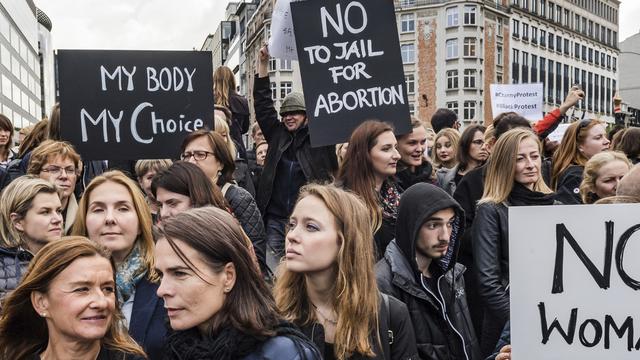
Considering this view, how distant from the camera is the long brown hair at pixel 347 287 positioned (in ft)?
9.32

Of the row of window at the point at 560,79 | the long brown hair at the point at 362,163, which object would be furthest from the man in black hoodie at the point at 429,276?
the row of window at the point at 560,79

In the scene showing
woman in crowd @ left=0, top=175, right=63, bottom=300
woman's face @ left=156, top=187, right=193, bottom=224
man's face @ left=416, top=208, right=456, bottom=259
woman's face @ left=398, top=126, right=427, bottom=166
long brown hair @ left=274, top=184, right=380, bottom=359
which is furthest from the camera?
woman's face @ left=398, top=126, right=427, bottom=166

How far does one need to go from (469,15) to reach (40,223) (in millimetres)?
63111

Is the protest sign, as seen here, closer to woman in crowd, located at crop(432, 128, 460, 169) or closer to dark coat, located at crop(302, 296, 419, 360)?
woman in crowd, located at crop(432, 128, 460, 169)

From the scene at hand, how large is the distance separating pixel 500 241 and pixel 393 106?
1340 mm

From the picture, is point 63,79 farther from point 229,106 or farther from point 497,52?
point 497,52

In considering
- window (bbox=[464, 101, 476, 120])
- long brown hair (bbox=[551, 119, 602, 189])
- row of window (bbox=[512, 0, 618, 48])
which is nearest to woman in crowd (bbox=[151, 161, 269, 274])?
long brown hair (bbox=[551, 119, 602, 189])

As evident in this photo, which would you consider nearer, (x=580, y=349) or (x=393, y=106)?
(x=580, y=349)

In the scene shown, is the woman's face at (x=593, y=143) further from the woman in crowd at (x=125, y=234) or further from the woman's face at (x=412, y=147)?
the woman in crowd at (x=125, y=234)

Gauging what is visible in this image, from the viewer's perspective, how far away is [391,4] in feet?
16.7

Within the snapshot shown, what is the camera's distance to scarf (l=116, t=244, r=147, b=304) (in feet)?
10.9

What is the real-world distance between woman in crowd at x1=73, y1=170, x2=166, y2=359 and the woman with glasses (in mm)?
1161

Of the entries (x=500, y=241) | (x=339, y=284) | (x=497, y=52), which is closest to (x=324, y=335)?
(x=339, y=284)

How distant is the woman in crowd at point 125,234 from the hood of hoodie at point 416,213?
1.12 metres
